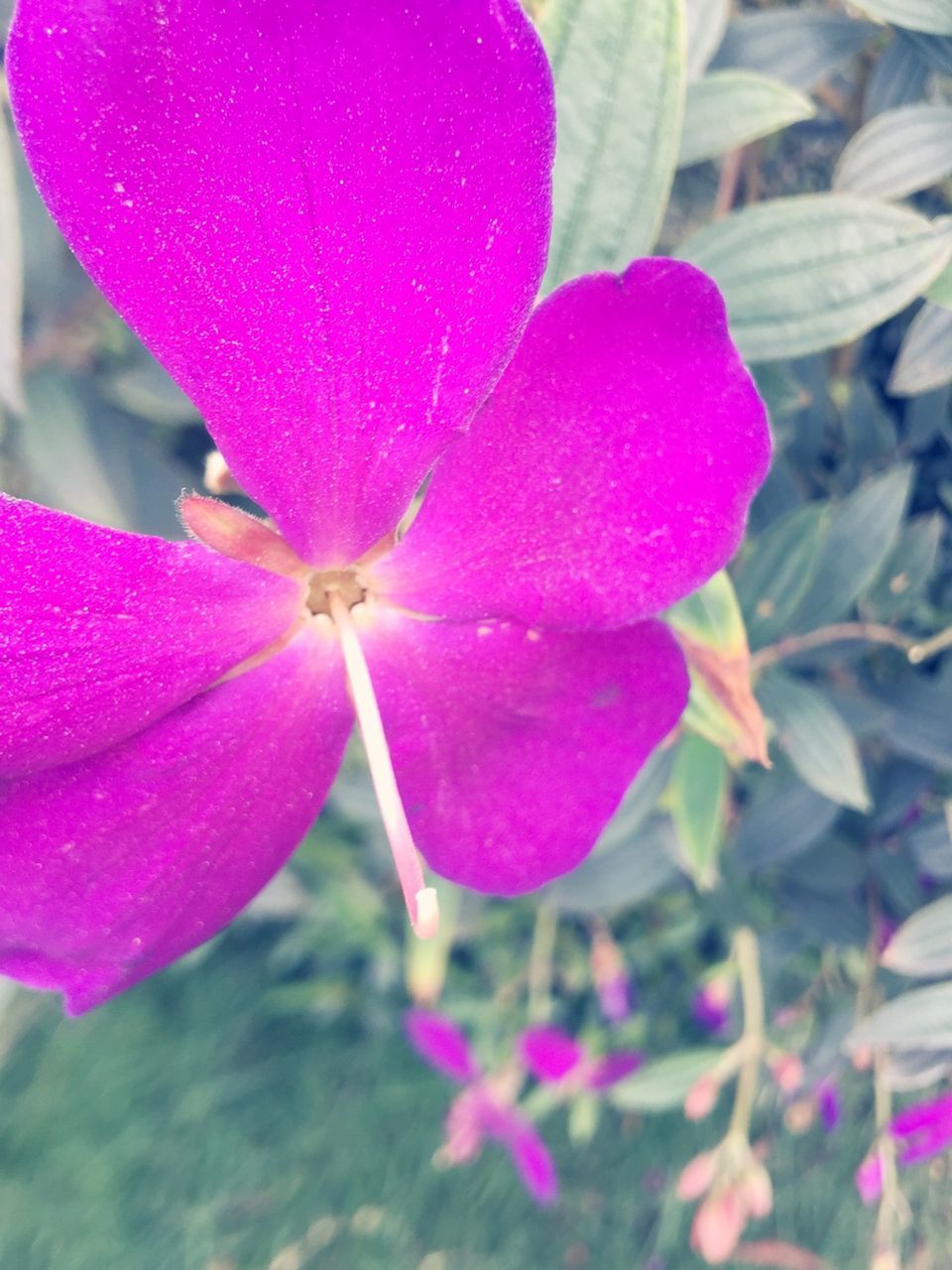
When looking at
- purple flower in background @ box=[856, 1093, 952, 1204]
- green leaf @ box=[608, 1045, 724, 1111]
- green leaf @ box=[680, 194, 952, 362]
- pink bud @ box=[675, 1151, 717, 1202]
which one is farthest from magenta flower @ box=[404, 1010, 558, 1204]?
green leaf @ box=[680, 194, 952, 362]

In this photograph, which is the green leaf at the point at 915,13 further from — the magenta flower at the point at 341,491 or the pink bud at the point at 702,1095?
the pink bud at the point at 702,1095

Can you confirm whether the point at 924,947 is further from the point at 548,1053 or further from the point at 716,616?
the point at 548,1053

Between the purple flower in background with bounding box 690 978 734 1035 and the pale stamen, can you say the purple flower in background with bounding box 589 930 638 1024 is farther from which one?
the pale stamen

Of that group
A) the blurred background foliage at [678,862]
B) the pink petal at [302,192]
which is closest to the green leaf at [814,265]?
the blurred background foliage at [678,862]

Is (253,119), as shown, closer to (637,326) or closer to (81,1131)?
(637,326)

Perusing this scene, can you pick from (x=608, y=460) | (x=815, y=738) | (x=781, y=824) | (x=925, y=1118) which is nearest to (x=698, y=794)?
(x=815, y=738)
